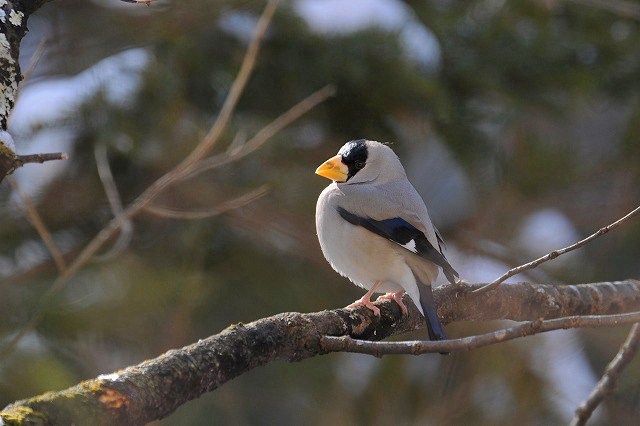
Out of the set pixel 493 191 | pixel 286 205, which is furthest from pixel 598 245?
pixel 286 205

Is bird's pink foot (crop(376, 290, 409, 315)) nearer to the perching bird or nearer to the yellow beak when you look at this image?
the perching bird

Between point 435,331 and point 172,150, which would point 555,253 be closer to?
point 435,331

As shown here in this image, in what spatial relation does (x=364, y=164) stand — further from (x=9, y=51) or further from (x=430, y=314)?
(x=9, y=51)

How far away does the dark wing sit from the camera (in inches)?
99.2

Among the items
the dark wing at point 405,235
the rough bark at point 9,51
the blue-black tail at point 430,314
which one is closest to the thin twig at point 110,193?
the dark wing at point 405,235

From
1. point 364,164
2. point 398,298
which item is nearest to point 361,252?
point 398,298

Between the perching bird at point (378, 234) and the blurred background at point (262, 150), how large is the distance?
1177mm

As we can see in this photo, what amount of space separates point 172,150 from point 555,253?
8.16 ft

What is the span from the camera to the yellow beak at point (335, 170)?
2.87 meters

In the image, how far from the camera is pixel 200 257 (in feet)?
13.4

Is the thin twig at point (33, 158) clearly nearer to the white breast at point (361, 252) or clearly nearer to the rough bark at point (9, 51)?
the rough bark at point (9, 51)

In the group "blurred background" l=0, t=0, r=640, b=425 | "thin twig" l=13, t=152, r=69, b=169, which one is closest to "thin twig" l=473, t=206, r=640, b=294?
"thin twig" l=13, t=152, r=69, b=169

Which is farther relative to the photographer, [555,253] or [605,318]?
[555,253]

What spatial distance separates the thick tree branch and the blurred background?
166cm
